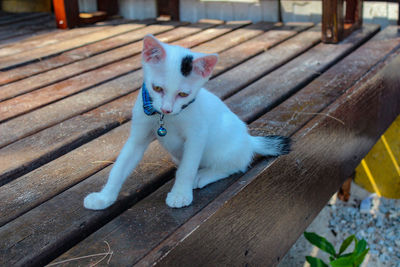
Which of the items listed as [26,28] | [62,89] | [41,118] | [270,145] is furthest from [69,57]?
[270,145]

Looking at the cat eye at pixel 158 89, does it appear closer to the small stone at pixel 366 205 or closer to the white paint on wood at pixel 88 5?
the small stone at pixel 366 205

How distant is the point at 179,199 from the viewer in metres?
1.65

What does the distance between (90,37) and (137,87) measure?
1378 millimetres

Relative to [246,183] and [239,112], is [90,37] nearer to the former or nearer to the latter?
[239,112]

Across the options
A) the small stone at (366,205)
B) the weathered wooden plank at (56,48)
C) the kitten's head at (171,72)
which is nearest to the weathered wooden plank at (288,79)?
the kitten's head at (171,72)

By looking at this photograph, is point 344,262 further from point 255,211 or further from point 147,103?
point 147,103

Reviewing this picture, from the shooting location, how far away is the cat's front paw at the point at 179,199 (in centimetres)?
165

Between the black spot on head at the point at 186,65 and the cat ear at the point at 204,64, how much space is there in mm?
14

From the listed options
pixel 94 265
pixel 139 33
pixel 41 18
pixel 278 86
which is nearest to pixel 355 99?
pixel 278 86

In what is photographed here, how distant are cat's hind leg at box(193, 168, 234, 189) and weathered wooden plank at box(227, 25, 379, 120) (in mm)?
594

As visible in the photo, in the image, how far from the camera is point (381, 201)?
13.7 ft

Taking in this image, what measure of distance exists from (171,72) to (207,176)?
1.71 feet

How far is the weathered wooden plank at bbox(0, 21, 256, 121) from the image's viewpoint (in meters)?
2.59

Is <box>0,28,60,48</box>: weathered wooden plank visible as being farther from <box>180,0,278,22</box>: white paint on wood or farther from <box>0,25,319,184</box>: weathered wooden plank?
<box>0,25,319,184</box>: weathered wooden plank
